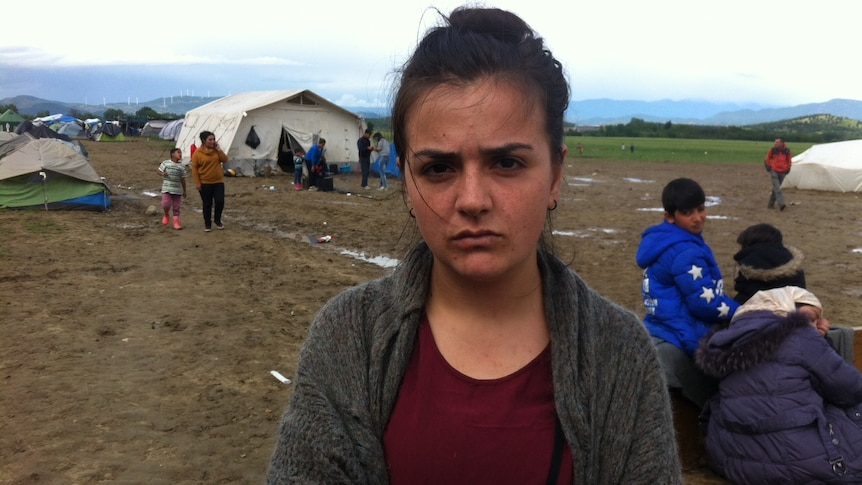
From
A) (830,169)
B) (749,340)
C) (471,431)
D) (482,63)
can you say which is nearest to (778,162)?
(830,169)

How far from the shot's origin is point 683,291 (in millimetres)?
3980

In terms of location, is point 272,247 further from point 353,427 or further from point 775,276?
point 353,427

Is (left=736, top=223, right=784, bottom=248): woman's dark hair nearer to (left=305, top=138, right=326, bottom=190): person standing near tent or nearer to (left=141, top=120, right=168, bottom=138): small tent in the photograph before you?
(left=305, top=138, right=326, bottom=190): person standing near tent

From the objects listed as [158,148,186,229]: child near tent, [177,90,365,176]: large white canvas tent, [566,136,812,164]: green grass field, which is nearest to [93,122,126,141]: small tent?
[177,90,365,176]: large white canvas tent

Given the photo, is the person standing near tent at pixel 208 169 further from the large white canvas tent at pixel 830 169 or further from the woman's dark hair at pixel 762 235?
the large white canvas tent at pixel 830 169

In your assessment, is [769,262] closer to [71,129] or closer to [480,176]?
[480,176]

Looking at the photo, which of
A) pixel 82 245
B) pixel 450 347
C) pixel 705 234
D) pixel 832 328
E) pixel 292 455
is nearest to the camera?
pixel 292 455

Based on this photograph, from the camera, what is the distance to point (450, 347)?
1380mm

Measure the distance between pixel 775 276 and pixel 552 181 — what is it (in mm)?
3062

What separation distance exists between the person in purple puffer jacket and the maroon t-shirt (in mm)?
2579

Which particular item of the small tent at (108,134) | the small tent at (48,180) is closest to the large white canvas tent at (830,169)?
the small tent at (48,180)

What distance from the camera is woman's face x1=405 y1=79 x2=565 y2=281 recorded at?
4.19ft

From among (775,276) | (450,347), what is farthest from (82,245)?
(450,347)

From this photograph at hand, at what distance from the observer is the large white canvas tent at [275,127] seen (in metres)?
23.2
